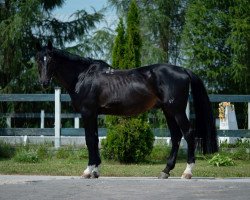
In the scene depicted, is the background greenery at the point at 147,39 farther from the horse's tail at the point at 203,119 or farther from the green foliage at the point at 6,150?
the horse's tail at the point at 203,119

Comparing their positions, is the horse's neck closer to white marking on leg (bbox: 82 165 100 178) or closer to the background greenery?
white marking on leg (bbox: 82 165 100 178)

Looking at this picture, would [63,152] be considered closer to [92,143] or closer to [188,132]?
[92,143]

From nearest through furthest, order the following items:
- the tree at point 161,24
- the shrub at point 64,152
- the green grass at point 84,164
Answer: the green grass at point 84,164 < the shrub at point 64,152 < the tree at point 161,24

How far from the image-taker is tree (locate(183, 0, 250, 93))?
26.3m

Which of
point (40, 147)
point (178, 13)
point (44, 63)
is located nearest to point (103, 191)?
point (44, 63)

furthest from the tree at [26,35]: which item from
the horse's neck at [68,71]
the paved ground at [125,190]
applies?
the paved ground at [125,190]

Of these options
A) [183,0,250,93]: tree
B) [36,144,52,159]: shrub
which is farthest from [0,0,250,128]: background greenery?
[36,144,52,159]: shrub

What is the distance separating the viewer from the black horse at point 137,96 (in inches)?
383

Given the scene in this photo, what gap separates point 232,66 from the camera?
86.8 feet

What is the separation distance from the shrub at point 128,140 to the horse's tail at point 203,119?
3.74m

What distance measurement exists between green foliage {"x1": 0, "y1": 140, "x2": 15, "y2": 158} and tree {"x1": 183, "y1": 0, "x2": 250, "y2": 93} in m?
13.5

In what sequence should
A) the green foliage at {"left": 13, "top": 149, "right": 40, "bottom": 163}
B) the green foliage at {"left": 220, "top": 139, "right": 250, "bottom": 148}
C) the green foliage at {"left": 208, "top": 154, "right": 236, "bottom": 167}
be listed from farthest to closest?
the green foliage at {"left": 220, "top": 139, "right": 250, "bottom": 148} < the green foliage at {"left": 13, "top": 149, "right": 40, "bottom": 163} < the green foliage at {"left": 208, "top": 154, "right": 236, "bottom": 167}

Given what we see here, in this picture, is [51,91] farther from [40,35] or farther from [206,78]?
[206,78]

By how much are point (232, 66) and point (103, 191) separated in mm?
20228
